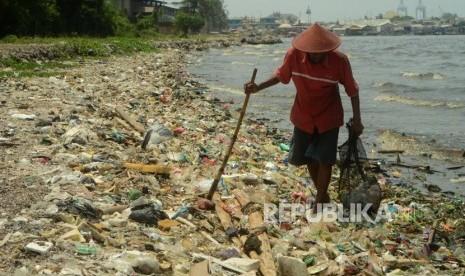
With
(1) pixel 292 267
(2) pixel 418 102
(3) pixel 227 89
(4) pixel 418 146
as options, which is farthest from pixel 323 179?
(3) pixel 227 89

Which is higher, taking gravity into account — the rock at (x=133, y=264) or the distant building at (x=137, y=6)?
the distant building at (x=137, y=6)

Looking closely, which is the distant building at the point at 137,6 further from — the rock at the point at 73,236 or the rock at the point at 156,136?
the rock at the point at 73,236

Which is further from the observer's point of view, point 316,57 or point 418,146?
point 418,146

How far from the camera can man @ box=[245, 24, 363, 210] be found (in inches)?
179

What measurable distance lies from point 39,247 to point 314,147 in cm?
249

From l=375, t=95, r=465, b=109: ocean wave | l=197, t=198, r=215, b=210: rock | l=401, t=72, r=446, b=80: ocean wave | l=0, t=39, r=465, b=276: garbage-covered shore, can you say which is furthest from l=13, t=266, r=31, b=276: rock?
l=401, t=72, r=446, b=80: ocean wave

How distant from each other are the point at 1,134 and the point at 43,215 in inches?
115

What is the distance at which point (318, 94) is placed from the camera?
Result: 15.4ft

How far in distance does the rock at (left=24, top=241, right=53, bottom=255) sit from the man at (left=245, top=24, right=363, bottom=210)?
2.29 metres

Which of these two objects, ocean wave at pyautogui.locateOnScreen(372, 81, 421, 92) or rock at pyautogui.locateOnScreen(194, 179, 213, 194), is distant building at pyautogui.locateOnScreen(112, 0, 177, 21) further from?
rock at pyautogui.locateOnScreen(194, 179, 213, 194)

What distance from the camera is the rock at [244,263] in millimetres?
3523

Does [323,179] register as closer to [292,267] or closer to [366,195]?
[366,195]

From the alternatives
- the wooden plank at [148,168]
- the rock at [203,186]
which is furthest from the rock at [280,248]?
the wooden plank at [148,168]

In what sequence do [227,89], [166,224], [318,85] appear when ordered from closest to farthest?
[166,224] → [318,85] → [227,89]
